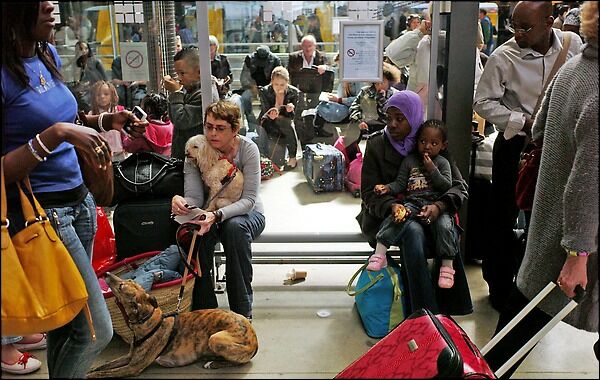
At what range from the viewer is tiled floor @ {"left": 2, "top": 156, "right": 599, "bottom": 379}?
2.94 metres

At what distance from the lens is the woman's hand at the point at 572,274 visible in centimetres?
194

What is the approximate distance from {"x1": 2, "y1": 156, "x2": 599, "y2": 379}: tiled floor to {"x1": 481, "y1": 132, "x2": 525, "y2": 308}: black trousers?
0.18 m

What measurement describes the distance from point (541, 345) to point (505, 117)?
1197 mm


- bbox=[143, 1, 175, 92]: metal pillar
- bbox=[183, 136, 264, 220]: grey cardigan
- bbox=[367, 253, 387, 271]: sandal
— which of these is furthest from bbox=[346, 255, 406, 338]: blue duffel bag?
bbox=[143, 1, 175, 92]: metal pillar

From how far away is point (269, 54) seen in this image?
378cm

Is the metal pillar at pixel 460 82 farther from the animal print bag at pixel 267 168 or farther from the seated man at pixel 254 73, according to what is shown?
the animal print bag at pixel 267 168

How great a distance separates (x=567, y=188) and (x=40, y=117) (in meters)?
1.58

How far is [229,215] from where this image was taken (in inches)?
132

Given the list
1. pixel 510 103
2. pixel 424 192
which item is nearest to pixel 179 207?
pixel 424 192

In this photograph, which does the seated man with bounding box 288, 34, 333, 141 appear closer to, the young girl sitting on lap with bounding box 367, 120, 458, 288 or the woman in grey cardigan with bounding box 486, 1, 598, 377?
the young girl sitting on lap with bounding box 367, 120, 458, 288

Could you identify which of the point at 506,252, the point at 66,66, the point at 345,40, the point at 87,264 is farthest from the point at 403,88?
the point at 87,264

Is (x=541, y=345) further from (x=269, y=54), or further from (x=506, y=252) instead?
(x=269, y=54)

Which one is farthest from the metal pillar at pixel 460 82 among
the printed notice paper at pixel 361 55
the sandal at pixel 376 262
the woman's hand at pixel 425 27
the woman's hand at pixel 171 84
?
the woman's hand at pixel 171 84

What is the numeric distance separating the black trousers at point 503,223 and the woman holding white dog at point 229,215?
4.44ft
